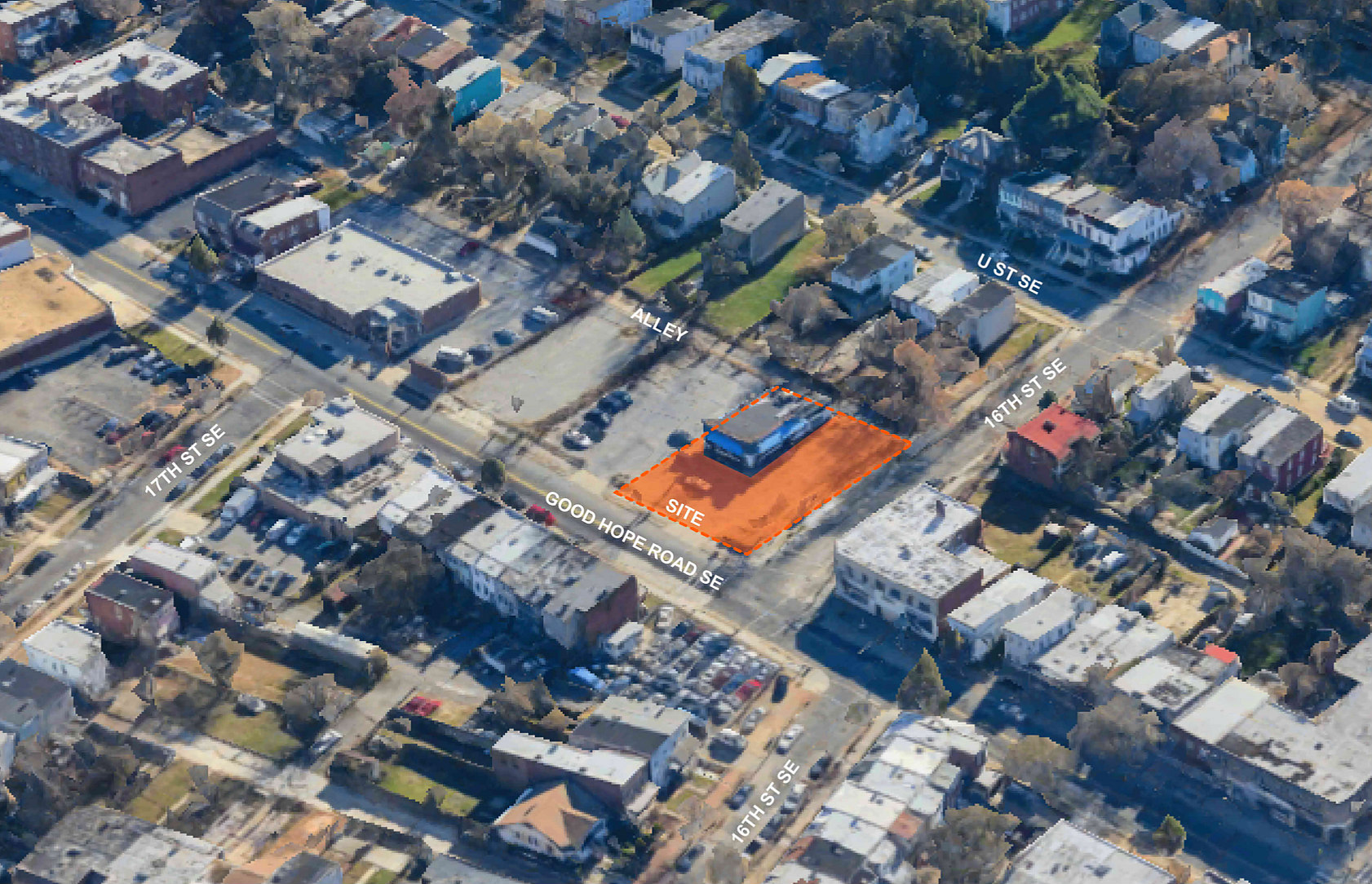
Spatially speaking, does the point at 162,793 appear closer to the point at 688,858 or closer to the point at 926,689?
the point at 688,858

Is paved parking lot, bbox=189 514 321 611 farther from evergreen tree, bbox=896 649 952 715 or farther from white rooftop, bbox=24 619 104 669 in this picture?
evergreen tree, bbox=896 649 952 715

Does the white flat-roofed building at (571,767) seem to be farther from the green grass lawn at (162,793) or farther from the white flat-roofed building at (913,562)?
the white flat-roofed building at (913,562)

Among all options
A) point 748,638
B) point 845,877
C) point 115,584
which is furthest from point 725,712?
point 115,584

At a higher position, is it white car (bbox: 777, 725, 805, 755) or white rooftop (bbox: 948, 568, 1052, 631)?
white rooftop (bbox: 948, 568, 1052, 631)

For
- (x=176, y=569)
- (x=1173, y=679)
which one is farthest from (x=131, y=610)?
(x=1173, y=679)

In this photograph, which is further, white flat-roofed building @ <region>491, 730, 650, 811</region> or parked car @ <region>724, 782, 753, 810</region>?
parked car @ <region>724, 782, 753, 810</region>

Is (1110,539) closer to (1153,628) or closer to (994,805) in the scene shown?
(1153,628)

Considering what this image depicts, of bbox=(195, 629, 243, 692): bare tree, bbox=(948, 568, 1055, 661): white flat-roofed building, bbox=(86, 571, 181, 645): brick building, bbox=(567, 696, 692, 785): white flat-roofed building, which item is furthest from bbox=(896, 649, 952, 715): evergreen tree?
bbox=(86, 571, 181, 645): brick building
